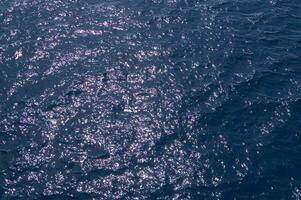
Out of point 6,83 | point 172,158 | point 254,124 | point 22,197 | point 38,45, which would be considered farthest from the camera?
point 38,45

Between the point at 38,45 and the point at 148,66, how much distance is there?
16621mm

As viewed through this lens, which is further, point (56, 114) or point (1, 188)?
point (56, 114)

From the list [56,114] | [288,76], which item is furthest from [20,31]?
[288,76]

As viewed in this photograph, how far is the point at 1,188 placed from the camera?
3638 cm

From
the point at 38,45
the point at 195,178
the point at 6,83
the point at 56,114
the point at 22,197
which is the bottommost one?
the point at 22,197

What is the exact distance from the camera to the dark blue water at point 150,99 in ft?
121

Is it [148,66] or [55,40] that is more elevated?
[55,40]

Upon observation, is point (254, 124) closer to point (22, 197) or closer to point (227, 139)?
point (227, 139)

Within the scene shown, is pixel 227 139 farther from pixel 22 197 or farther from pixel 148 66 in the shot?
pixel 22 197

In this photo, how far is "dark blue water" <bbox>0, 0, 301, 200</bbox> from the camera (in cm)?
3697

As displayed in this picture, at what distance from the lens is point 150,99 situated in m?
44.9

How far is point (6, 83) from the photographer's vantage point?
154 ft

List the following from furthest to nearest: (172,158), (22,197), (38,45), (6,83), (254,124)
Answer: (38,45) < (6,83) < (254,124) < (172,158) < (22,197)

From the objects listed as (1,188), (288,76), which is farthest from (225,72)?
(1,188)
